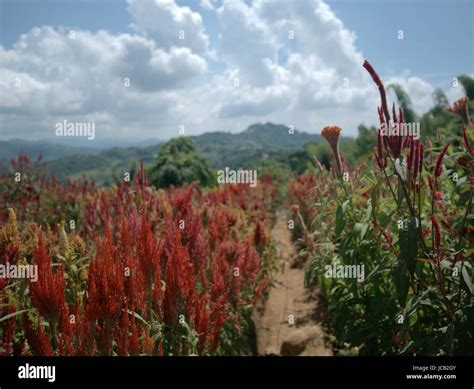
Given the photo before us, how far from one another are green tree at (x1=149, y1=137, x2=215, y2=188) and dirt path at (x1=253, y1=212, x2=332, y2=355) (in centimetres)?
900

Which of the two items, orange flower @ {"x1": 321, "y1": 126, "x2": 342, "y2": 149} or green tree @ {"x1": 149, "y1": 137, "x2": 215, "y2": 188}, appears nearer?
orange flower @ {"x1": 321, "y1": 126, "x2": 342, "y2": 149}

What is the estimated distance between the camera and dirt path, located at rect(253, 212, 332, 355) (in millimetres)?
3426

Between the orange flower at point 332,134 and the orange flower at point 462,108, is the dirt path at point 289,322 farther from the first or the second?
the orange flower at point 462,108

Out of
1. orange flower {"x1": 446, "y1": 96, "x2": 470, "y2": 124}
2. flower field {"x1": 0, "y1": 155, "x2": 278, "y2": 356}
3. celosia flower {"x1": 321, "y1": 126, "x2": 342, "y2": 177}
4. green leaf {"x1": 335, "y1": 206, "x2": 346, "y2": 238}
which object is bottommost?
flower field {"x1": 0, "y1": 155, "x2": 278, "y2": 356}

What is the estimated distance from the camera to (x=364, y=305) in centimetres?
Answer: 267

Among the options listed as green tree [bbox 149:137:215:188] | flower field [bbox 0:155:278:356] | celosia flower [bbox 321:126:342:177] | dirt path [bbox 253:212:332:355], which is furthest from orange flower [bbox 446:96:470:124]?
green tree [bbox 149:137:215:188]

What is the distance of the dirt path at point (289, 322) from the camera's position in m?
3.43

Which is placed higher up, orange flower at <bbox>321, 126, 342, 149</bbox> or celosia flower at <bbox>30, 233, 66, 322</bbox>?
orange flower at <bbox>321, 126, 342, 149</bbox>

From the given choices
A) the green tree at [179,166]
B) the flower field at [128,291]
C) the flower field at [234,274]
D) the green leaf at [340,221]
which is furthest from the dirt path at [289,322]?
the green tree at [179,166]

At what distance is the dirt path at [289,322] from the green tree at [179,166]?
29.5 ft

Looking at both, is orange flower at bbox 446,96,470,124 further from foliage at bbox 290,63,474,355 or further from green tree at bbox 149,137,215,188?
green tree at bbox 149,137,215,188

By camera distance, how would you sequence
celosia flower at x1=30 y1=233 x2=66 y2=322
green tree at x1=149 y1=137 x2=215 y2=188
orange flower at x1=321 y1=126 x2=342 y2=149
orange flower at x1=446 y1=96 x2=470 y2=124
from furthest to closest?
green tree at x1=149 y1=137 x2=215 y2=188 < orange flower at x1=446 y1=96 x2=470 y2=124 < orange flower at x1=321 y1=126 x2=342 y2=149 < celosia flower at x1=30 y1=233 x2=66 y2=322

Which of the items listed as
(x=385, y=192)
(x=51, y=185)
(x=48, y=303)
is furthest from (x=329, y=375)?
(x=51, y=185)

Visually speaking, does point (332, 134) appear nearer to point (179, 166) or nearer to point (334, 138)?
point (334, 138)
